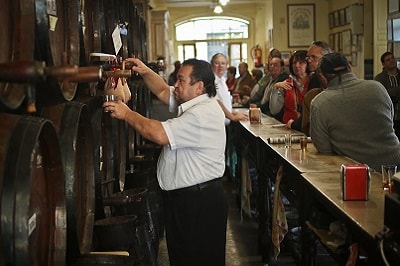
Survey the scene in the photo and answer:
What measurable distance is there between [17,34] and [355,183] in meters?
1.49

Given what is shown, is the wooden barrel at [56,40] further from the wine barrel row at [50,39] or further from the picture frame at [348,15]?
the picture frame at [348,15]

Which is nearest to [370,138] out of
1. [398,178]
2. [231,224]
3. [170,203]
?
[170,203]

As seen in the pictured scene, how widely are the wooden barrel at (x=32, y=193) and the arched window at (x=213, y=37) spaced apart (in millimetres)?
18327

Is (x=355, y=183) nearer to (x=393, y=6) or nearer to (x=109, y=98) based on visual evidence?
(x=109, y=98)

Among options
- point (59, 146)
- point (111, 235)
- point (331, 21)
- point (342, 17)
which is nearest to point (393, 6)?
point (342, 17)

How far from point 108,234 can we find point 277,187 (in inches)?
53.6

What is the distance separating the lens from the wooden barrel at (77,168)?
2213 millimetres

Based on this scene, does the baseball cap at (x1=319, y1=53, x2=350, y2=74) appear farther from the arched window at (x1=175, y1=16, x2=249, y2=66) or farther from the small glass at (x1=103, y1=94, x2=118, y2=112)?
the arched window at (x1=175, y1=16, x2=249, y2=66)

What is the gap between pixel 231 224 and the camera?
6.25m

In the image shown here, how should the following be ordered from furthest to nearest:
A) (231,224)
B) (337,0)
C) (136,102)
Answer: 1. (337,0)
2. (231,224)
3. (136,102)

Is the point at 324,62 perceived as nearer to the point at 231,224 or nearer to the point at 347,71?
the point at 347,71

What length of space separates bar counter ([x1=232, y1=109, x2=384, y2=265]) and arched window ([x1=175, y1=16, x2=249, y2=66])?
48.8 ft

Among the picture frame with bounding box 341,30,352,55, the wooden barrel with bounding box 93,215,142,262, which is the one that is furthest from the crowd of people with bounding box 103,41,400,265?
the picture frame with bounding box 341,30,352,55

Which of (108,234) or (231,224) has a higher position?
(108,234)
